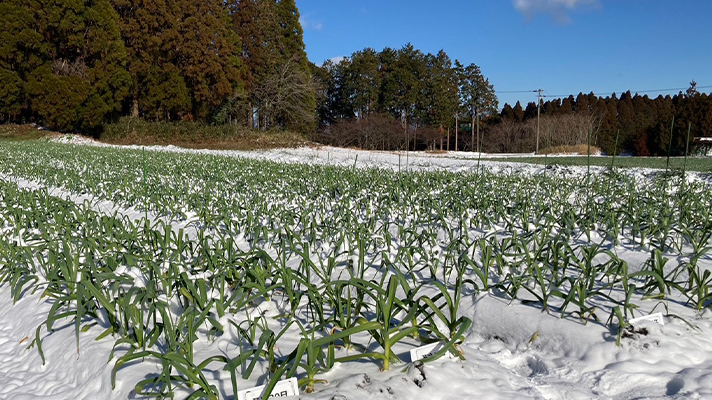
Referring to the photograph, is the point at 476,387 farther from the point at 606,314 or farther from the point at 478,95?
the point at 478,95

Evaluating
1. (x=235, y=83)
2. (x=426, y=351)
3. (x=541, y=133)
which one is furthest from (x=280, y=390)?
(x=541, y=133)

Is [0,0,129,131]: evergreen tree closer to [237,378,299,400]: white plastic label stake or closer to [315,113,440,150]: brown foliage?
[315,113,440,150]: brown foliage

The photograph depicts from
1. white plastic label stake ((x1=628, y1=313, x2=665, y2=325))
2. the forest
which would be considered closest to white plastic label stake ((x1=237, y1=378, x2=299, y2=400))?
white plastic label stake ((x1=628, y1=313, x2=665, y2=325))

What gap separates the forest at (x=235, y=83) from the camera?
27375 millimetres

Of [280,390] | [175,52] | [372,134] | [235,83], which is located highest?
[175,52]

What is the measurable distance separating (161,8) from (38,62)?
26.0ft

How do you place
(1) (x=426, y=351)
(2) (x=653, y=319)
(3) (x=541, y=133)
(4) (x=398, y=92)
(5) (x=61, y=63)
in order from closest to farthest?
(1) (x=426, y=351) → (2) (x=653, y=319) → (5) (x=61, y=63) → (3) (x=541, y=133) → (4) (x=398, y=92)

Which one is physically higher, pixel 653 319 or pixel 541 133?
pixel 541 133

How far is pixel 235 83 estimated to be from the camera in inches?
1264

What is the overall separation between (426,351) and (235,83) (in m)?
32.6

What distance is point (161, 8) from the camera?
28.4 m

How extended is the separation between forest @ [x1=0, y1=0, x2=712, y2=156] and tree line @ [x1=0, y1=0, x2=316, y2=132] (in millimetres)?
70

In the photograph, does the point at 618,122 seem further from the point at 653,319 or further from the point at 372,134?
the point at 653,319

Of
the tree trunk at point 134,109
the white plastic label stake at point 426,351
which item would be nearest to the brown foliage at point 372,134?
the tree trunk at point 134,109
